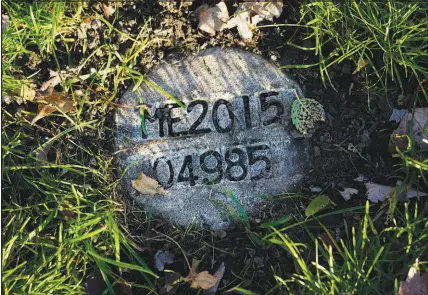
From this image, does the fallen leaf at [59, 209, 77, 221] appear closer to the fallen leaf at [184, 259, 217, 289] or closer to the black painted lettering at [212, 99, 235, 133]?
the fallen leaf at [184, 259, 217, 289]

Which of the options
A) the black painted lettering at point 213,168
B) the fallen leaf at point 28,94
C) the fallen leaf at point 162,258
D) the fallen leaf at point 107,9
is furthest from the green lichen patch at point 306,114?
the fallen leaf at point 28,94

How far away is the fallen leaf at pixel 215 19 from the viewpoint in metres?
2.40

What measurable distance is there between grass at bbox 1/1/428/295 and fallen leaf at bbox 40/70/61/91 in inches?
1.2

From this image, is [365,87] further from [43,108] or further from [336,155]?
[43,108]

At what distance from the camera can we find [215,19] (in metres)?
2.40

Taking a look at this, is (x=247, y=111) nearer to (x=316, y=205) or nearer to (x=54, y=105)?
(x=316, y=205)

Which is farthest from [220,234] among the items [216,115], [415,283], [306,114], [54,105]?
[54,105]

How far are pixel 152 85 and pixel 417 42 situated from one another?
1.22 meters

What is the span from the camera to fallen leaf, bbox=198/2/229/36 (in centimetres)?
240

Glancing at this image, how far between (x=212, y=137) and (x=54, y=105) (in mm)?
732

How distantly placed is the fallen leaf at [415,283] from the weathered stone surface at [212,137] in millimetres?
611

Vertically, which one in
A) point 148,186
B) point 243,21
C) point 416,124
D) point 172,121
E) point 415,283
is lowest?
point 415,283

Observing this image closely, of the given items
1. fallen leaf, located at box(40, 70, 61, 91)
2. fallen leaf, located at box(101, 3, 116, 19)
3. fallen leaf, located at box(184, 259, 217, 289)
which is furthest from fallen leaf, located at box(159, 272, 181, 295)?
fallen leaf, located at box(101, 3, 116, 19)

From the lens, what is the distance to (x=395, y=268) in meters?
2.11
